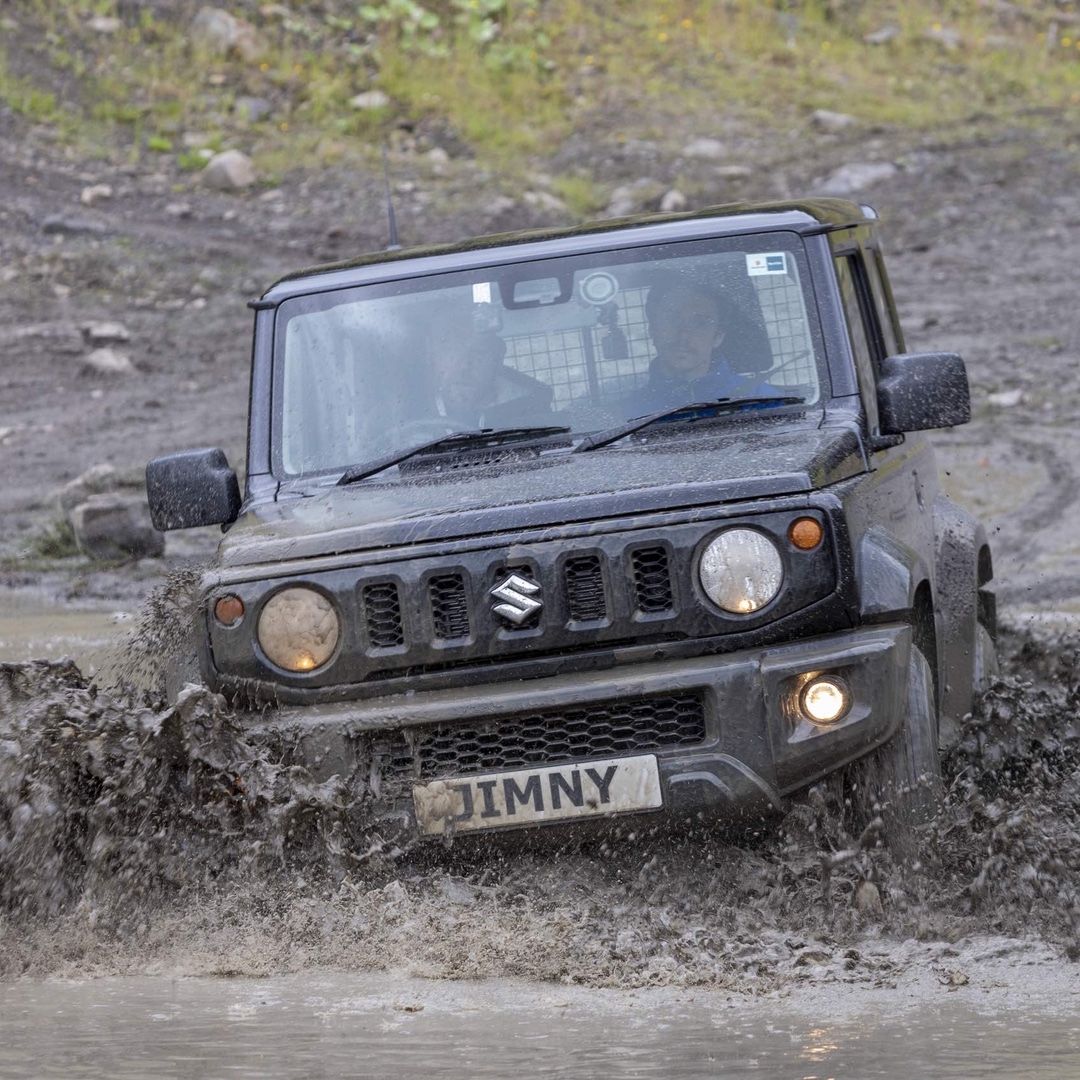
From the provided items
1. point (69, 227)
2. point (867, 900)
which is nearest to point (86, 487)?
point (69, 227)

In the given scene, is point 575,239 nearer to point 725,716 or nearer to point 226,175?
point 725,716

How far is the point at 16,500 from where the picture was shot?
40.1ft

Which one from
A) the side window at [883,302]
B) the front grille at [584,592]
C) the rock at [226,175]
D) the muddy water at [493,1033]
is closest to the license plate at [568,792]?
the front grille at [584,592]

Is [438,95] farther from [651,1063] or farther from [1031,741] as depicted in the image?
[651,1063]

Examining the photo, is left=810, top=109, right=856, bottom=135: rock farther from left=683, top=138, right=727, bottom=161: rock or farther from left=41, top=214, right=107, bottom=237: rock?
left=41, top=214, right=107, bottom=237: rock

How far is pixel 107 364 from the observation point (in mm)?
15305

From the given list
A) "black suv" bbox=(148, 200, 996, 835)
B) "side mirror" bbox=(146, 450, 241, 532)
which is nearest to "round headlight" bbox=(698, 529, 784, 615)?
"black suv" bbox=(148, 200, 996, 835)

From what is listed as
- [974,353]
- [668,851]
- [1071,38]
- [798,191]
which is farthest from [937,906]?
[1071,38]

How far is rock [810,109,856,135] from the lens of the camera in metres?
19.8

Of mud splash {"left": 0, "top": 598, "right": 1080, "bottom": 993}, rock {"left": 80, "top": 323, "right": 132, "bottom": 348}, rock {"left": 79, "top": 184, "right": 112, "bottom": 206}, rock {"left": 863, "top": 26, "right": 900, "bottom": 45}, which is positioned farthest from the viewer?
rock {"left": 863, "top": 26, "right": 900, "bottom": 45}

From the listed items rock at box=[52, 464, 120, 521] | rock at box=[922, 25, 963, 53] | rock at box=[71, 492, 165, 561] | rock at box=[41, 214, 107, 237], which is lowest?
rock at box=[71, 492, 165, 561]

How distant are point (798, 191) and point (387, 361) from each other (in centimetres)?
1370

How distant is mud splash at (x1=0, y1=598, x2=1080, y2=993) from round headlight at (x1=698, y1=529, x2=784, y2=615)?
46 cm

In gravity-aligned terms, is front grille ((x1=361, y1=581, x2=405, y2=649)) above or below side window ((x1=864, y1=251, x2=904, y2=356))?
below
